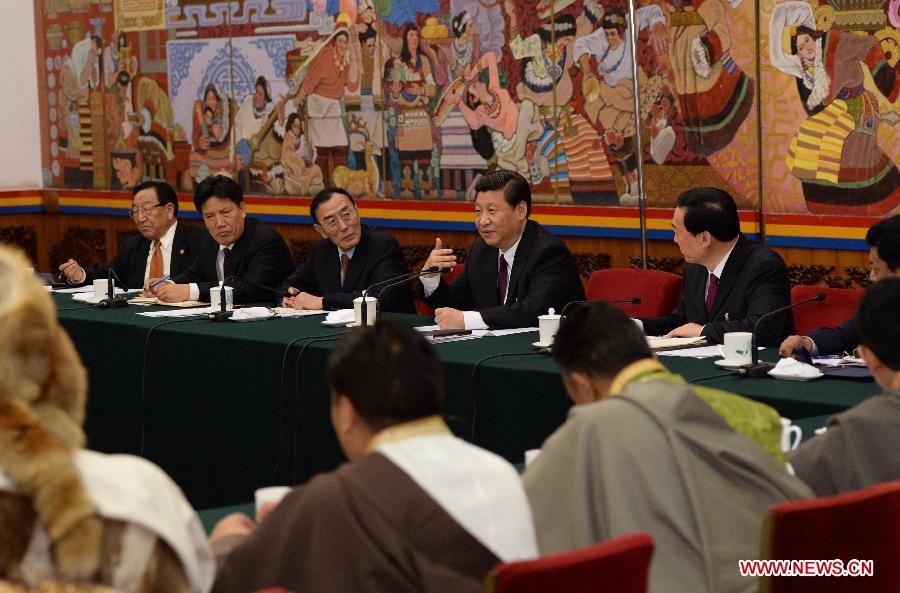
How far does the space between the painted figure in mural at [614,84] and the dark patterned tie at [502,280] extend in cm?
162

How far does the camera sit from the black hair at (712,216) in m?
5.07

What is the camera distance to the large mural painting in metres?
6.36

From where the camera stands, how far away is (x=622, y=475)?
2.38 meters

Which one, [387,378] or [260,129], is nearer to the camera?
[387,378]

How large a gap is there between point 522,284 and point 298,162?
3412 mm

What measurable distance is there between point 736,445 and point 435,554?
2.36ft


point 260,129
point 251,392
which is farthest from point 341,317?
point 260,129

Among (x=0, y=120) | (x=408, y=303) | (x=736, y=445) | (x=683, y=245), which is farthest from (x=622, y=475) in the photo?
(x=0, y=120)

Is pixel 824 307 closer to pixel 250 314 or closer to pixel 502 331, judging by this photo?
pixel 502 331

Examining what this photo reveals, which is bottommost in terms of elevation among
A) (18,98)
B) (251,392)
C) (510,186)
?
(251,392)

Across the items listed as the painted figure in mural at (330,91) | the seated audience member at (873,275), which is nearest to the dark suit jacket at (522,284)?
the seated audience member at (873,275)

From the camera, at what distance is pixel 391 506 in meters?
2.03

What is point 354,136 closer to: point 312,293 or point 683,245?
point 312,293

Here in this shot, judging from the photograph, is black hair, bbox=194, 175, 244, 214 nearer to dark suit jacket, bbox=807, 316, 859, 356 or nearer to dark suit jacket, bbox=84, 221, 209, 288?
dark suit jacket, bbox=84, 221, 209, 288
